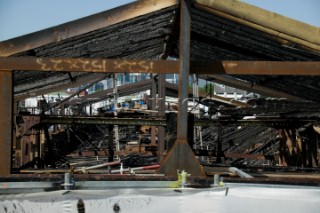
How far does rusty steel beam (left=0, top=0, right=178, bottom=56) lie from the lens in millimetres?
4441

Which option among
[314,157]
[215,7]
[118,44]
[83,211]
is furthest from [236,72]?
[314,157]

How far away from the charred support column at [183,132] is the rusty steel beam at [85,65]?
0.47 feet

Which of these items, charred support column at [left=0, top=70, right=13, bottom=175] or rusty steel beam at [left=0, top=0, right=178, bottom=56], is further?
rusty steel beam at [left=0, top=0, right=178, bottom=56]

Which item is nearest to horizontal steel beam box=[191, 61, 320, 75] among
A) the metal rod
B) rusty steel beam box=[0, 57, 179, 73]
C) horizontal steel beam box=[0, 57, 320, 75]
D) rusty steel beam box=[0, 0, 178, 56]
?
horizontal steel beam box=[0, 57, 320, 75]

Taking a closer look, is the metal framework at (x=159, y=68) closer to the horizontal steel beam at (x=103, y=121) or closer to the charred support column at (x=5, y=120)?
the charred support column at (x=5, y=120)

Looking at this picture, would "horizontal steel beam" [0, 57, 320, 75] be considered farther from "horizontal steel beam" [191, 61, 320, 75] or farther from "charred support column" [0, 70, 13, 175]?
"charred support column" [0, 70, 13, 175]

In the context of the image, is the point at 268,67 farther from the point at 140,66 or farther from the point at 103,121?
the point at 103,121

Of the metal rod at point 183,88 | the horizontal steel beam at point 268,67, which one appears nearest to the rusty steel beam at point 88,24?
the metal rod at point 183,88

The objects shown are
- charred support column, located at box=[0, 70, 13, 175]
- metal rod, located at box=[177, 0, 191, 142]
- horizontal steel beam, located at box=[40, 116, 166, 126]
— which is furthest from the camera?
horizontal steel beam, located at box=[40, 116, 166, 126]

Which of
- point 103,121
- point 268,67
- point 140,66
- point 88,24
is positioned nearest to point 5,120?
point 88,24

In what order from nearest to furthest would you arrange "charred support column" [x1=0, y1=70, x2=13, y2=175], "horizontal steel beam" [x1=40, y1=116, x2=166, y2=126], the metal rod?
"charred support column" [x1=0, y1=70, x2=13, y2=175]
the metal rod
"horizontal steel beam" [x1=40, y1=116, x2=166, y2=126]

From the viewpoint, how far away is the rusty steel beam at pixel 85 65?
431 centimetres

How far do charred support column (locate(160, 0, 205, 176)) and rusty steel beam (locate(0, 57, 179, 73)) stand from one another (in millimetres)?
145

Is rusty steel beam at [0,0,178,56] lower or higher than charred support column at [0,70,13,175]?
higher
